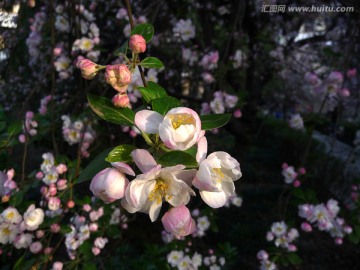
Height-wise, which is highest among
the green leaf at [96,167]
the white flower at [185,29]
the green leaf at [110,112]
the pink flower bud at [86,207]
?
the green leaf at [110,112]

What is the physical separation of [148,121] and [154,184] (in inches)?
3.8

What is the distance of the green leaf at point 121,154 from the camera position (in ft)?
1.76

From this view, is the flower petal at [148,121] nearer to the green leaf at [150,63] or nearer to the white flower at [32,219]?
the green leaf at [150,63]

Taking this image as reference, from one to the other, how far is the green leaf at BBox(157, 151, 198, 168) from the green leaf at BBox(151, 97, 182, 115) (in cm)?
9

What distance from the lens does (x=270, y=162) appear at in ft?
20.2

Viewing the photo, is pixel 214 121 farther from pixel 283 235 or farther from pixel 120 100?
pixel 283 235

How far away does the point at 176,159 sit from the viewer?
501mm

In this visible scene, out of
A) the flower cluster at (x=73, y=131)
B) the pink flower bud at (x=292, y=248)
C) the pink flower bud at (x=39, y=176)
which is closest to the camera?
the pink flower bud at (x=39, y=176)

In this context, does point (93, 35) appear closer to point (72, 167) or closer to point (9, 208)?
point (72, 167)

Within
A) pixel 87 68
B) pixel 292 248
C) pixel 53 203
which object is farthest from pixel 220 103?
pixel 87 68

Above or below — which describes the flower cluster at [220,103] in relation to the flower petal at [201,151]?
below

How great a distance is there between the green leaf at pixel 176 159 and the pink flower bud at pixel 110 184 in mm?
69

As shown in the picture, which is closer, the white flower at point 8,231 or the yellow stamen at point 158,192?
the yellow stamen at point 158,192

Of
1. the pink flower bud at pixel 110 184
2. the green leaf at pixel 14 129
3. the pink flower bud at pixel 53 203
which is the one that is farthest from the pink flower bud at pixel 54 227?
the pink flower bud at pixel 110 184
